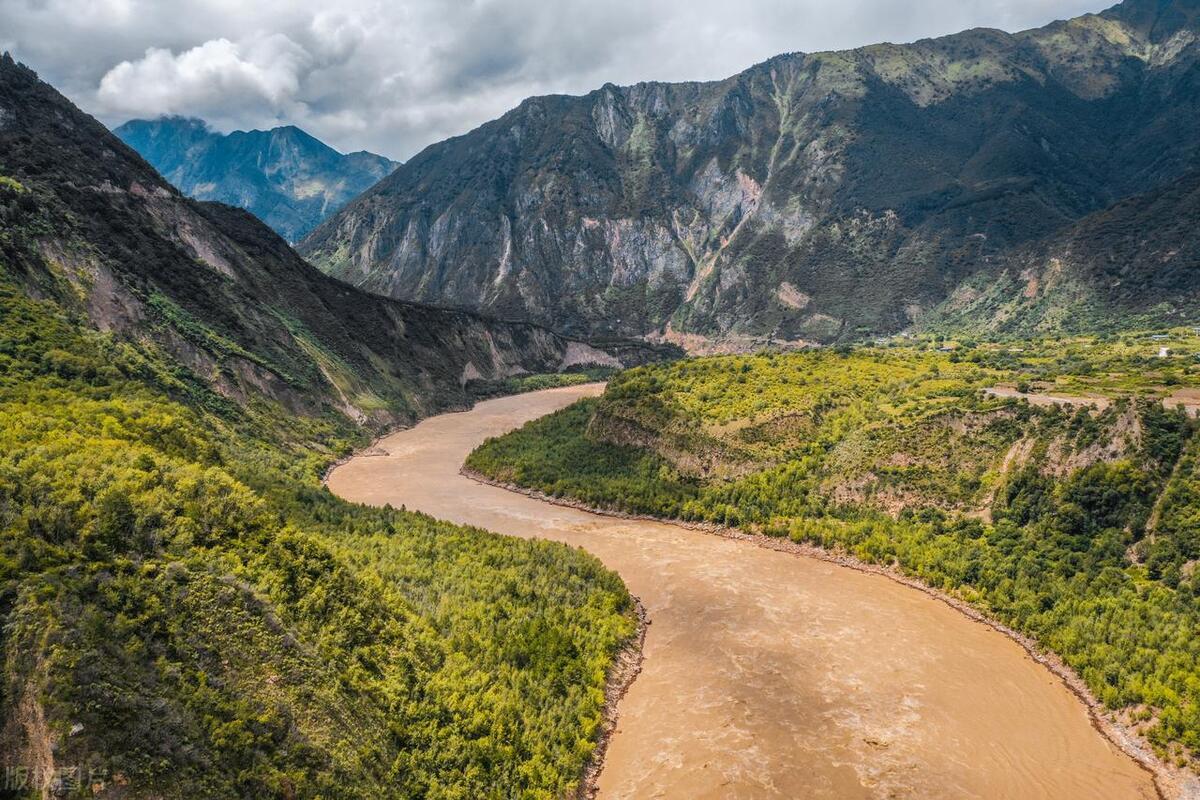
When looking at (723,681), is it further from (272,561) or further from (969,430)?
(969,430)

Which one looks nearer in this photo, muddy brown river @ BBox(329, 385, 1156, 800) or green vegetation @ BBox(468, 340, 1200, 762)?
muddy brown river @ BBox(329, 385, 1156, 800)

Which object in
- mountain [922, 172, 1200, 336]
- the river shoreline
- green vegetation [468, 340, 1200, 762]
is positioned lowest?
the river shoreline

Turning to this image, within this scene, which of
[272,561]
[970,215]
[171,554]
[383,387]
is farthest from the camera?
[970,215]

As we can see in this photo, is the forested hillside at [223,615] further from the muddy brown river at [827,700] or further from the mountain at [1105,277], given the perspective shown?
the mountain at [1105,277]

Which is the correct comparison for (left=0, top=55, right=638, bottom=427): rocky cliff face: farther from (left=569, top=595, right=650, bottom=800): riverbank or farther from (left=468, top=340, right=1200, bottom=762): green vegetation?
(left=569, top=595, right=650, bottom=800): riverbank

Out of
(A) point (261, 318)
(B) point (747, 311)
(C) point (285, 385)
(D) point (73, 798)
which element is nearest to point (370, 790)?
(D) point (73, 798)

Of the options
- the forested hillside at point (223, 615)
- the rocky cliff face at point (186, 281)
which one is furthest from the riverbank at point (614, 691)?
the rocky cliff face at point (186, 281)

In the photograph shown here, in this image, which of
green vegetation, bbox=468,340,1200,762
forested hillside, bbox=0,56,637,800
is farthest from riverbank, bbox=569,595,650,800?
green vegetation, bbox=468,340,1200,762
